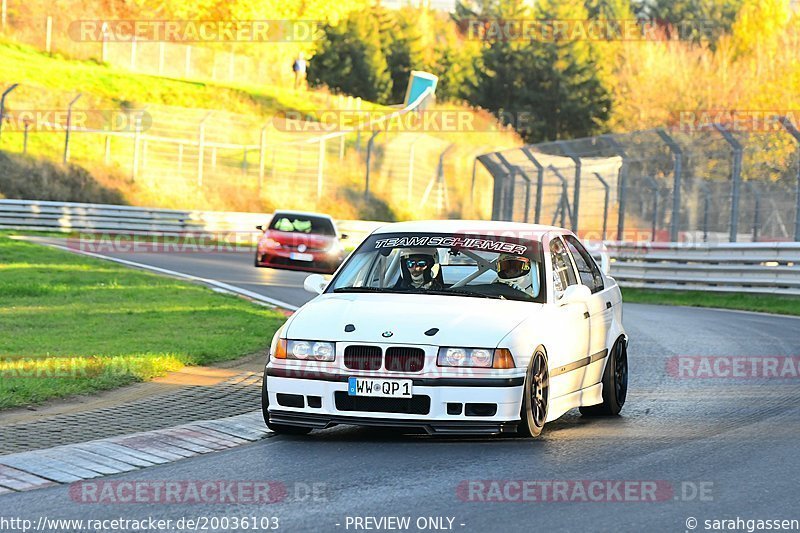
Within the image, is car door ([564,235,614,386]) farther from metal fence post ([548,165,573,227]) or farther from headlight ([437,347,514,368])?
metal fence post ([548,165,573,227])

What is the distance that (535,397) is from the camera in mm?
8703

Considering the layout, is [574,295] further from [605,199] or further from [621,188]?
[605,199]

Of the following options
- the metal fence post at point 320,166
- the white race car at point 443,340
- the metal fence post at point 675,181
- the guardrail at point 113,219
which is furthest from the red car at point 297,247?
the metal fence post at point 320,166

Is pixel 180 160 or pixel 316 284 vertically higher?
pixel 180 160

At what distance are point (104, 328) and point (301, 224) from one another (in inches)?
597

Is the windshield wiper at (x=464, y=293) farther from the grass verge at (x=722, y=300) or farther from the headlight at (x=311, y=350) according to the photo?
the grass verge at (x=722, y=300)

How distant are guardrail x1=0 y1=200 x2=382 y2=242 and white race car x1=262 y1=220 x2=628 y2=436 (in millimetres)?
30745

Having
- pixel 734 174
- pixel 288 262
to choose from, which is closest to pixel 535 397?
pixel 734 174

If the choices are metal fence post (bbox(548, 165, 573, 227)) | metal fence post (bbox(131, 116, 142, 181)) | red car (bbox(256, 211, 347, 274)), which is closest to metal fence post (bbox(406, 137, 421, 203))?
metal fence post (bbox(131, 116, 142, 181))

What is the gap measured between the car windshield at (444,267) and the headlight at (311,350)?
3.24 ft

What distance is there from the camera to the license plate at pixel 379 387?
8289mm

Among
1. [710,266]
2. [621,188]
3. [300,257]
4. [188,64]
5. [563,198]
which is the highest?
[188,64]

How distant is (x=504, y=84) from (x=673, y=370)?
2737 inches

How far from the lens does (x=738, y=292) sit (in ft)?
82.3
